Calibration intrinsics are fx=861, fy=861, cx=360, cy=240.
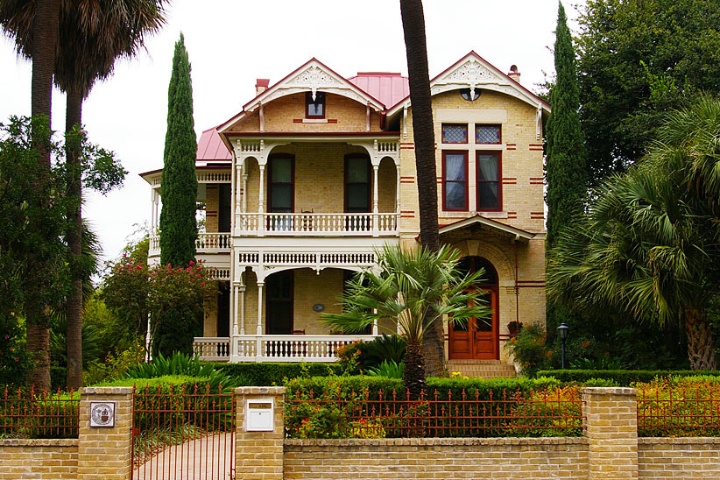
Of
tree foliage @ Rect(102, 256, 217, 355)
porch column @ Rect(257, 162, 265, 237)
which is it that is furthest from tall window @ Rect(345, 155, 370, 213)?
tree foliage @ Rect(102, 256, 217, 355)

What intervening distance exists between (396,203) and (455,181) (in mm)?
1899

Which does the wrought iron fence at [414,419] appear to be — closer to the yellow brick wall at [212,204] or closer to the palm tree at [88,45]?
the palm tree at [88,45]

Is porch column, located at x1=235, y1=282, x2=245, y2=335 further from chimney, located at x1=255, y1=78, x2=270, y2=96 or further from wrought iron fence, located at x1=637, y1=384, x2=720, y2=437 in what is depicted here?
wrought iron fence, located at x1=637, y1=384, x2=720, y2=437

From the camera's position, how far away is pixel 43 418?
12305mm

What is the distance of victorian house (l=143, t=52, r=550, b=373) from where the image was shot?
2506cm

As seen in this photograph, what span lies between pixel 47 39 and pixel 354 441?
10.6 metres

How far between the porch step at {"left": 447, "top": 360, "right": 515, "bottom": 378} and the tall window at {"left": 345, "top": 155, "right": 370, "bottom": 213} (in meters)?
5.81

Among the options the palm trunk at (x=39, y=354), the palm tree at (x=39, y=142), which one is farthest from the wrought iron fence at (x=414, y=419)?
the palm trunk at (x=39, y=354)

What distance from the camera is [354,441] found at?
11.5 meters

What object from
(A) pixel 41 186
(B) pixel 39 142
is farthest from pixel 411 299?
(B) pixel 39 142

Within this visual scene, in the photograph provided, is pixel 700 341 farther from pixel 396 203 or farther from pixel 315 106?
pixel 315 106

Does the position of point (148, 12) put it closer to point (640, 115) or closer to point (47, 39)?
point (47, 39)

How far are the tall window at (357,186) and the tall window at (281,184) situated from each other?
1728 millimetres

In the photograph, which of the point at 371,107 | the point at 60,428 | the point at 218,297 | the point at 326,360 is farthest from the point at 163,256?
the point at 60,428
